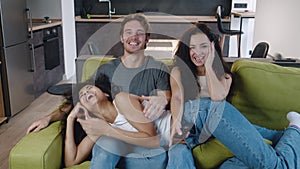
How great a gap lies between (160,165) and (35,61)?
9.81ft

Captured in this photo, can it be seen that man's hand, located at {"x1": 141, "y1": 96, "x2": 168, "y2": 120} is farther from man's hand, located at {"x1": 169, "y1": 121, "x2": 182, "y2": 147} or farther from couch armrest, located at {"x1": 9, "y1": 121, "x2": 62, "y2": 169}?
couch armrest, located at {"x1": 9, "y1": 121, "x2": 62, "y2": 169}

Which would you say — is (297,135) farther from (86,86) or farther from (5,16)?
(5,16)

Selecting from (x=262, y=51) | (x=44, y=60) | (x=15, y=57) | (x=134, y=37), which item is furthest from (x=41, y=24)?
(x=134, y=37)

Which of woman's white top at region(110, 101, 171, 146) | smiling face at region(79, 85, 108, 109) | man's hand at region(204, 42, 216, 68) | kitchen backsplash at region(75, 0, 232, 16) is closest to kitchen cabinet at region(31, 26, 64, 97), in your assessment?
kitchen backsplash at region(75, 0, 232, 16)

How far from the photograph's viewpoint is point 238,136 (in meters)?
1.63

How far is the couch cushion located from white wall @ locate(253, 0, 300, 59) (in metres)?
3.58

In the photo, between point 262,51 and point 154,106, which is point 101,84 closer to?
point 154,106

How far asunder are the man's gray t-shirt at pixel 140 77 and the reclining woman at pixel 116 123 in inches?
4.1

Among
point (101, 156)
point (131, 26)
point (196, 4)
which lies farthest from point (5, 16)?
point (196, 4)

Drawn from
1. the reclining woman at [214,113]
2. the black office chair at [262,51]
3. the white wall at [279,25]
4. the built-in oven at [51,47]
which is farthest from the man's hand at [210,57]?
the white wall at [279,25]

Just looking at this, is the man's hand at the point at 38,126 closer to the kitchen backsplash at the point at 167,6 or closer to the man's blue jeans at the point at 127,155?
the man's blue jeans at the point at 127,155

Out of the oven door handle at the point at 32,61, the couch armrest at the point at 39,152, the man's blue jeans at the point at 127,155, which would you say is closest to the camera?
the couch armrest at the point at 39,152

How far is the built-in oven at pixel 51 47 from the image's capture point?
4.41 metres

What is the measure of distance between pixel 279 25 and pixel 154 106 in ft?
15.7
